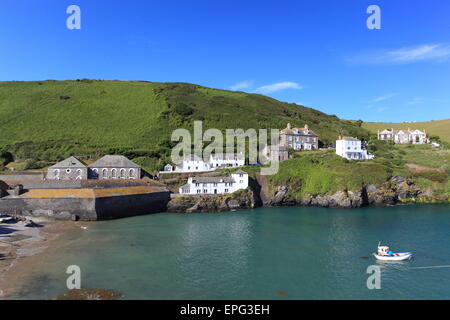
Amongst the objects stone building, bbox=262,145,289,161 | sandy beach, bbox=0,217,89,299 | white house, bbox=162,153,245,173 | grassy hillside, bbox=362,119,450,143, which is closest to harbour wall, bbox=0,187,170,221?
sandy beach, bbox=0,217,89,299

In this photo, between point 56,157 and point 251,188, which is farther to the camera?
point 56,157

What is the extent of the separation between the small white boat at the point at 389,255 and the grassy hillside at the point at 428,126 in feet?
391

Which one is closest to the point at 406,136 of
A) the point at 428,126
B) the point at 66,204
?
the point at 428,126

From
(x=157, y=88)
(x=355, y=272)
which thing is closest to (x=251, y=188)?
(x=355, y=272)

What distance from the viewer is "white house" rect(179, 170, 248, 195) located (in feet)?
222

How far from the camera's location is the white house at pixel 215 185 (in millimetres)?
67750

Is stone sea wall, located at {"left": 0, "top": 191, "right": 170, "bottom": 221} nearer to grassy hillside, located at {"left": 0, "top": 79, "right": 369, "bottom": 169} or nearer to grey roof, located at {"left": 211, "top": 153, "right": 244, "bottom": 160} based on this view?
grassy hillside, located at {"left": 0, "top": 79, "right": 369, "bottom": 169}

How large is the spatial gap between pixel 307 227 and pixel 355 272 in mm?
18318

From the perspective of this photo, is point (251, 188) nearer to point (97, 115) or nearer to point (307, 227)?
point (307, 227)

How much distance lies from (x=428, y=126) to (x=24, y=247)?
Result: 169683 millimetres

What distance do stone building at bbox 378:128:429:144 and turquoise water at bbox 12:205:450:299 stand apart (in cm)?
7766

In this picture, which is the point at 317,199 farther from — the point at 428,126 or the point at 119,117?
the point at 428,126

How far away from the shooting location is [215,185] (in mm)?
68125

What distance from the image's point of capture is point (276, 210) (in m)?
64.7
